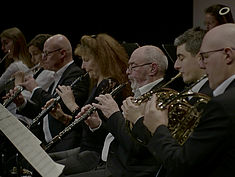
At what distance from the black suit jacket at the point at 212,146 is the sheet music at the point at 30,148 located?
0.54 meters

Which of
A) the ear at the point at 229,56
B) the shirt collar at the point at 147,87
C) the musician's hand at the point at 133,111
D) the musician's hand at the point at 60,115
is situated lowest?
the musician's hand at the point at 60,115

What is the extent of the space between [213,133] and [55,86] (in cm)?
244

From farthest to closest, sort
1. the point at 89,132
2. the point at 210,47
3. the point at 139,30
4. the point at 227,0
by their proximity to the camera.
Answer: the point at 139,30 < the point at 227,0 < the point at 89,132 < the point at 210,47

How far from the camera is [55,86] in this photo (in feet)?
12.8

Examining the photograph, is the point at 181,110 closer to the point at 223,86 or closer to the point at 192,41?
the point at 223,86

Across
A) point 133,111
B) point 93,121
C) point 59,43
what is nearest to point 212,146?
point 133,111

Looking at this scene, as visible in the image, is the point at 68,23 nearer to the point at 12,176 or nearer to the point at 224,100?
the point at 12,176

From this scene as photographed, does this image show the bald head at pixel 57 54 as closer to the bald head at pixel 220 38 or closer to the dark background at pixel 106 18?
the dark background at pixel 106 18

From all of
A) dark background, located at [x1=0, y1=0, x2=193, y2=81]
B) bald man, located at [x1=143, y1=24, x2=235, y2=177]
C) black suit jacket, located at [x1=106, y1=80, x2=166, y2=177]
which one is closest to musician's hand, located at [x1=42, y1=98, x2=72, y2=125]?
black suit jacket, located at [x1=106, y1=80, x2=166, y2=177]

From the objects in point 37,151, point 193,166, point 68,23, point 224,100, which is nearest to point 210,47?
point 224,100

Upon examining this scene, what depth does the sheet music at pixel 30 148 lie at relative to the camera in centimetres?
198

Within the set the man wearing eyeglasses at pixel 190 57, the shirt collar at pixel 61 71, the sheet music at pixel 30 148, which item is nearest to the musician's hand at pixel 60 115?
the shirt collar at pixel 61 71

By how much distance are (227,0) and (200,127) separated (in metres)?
3.40

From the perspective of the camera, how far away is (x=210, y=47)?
1.74 metres
